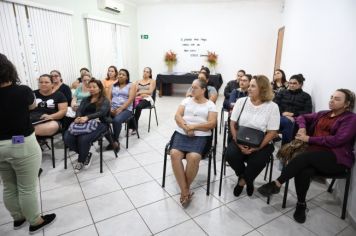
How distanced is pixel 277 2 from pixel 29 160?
731 cm

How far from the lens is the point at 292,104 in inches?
119

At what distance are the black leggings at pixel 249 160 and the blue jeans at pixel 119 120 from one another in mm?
1690

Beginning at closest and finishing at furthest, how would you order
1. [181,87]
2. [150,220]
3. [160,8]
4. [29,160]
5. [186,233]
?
[29,160] < [186,233] < [150,220] < [160,8] < [181,87]

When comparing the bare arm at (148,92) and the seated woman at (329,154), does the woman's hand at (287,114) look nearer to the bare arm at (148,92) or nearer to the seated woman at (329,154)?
the seated woman at (329,154)

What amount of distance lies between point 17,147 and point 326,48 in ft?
10.5

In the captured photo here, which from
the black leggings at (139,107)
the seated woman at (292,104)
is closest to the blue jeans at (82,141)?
the black leggings at (139,107)

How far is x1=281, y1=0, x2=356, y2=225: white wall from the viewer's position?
6.98 ft

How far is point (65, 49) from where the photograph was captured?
468 centimetres

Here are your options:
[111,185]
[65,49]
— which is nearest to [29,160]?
[111,185]

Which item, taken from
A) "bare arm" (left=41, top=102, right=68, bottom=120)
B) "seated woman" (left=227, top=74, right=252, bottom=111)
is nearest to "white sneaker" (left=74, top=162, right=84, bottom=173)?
"bare arm" (left=41, top=102, right=68, bottom=120)

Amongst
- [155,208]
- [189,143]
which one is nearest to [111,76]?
[189,143]

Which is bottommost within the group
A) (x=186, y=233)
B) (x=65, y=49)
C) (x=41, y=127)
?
(x=186, y=233)

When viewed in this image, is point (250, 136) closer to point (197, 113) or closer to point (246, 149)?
point (246, 149)

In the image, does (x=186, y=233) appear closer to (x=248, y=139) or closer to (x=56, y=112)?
(x=248, y=139)
